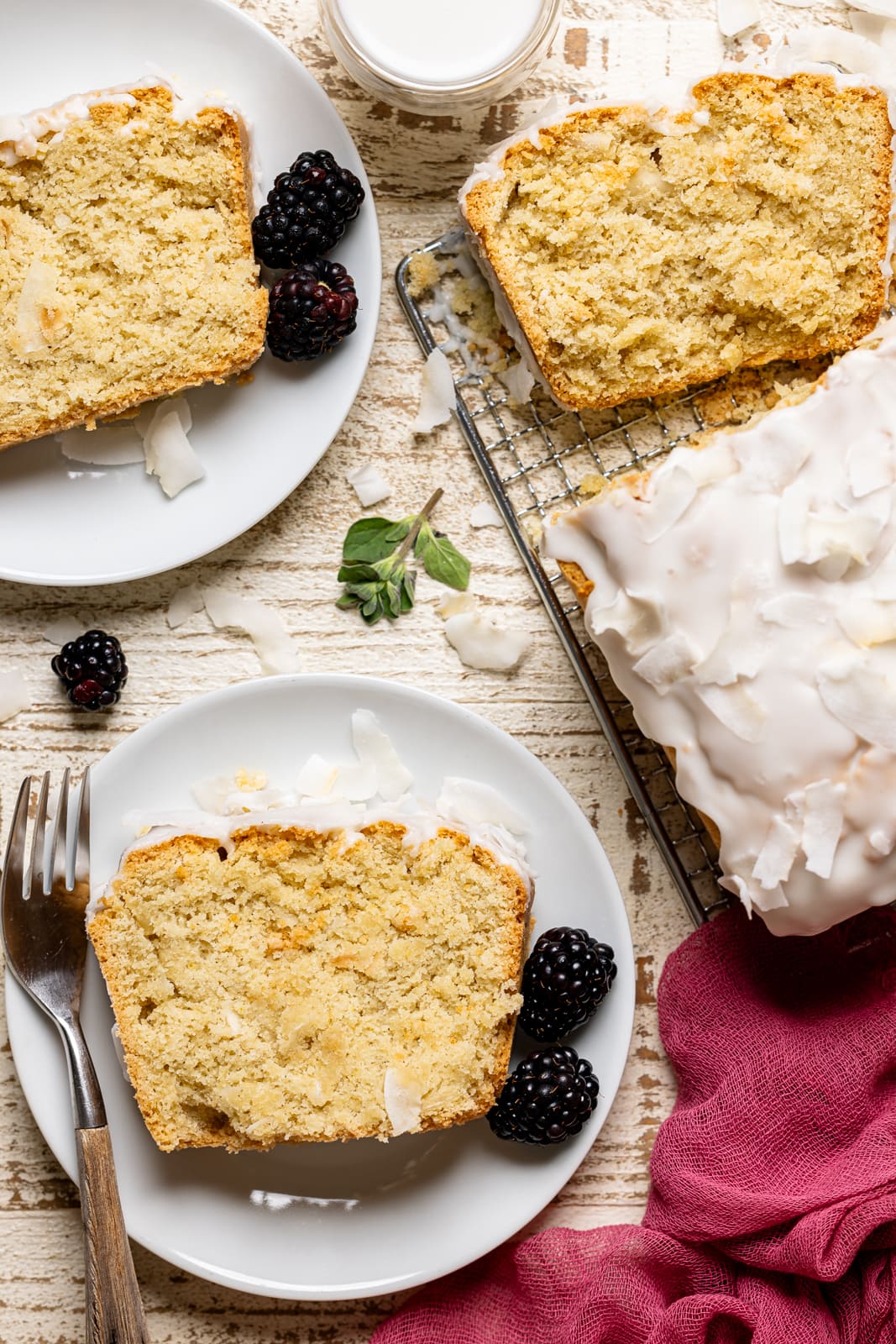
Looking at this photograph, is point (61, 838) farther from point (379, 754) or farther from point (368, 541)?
point (368, 541)

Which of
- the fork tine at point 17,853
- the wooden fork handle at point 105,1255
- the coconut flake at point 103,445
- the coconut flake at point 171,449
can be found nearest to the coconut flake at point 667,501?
the coconut flake at point 171,449

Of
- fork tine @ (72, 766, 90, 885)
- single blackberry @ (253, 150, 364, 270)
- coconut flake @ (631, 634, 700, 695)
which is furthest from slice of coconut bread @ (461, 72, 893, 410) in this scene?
fork tine @ (72, 766, 90, 885)

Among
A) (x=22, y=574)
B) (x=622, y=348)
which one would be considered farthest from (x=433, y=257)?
(x=22, y=574)

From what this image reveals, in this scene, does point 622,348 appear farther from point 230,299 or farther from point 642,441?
point 230,299

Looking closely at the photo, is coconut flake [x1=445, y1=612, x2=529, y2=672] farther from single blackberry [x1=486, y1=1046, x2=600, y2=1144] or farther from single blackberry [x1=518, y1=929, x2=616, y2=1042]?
single blackberry [x1=486, y1=1046, x2=600, y2=1144]

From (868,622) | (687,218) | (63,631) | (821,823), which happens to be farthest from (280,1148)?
(687,218)
